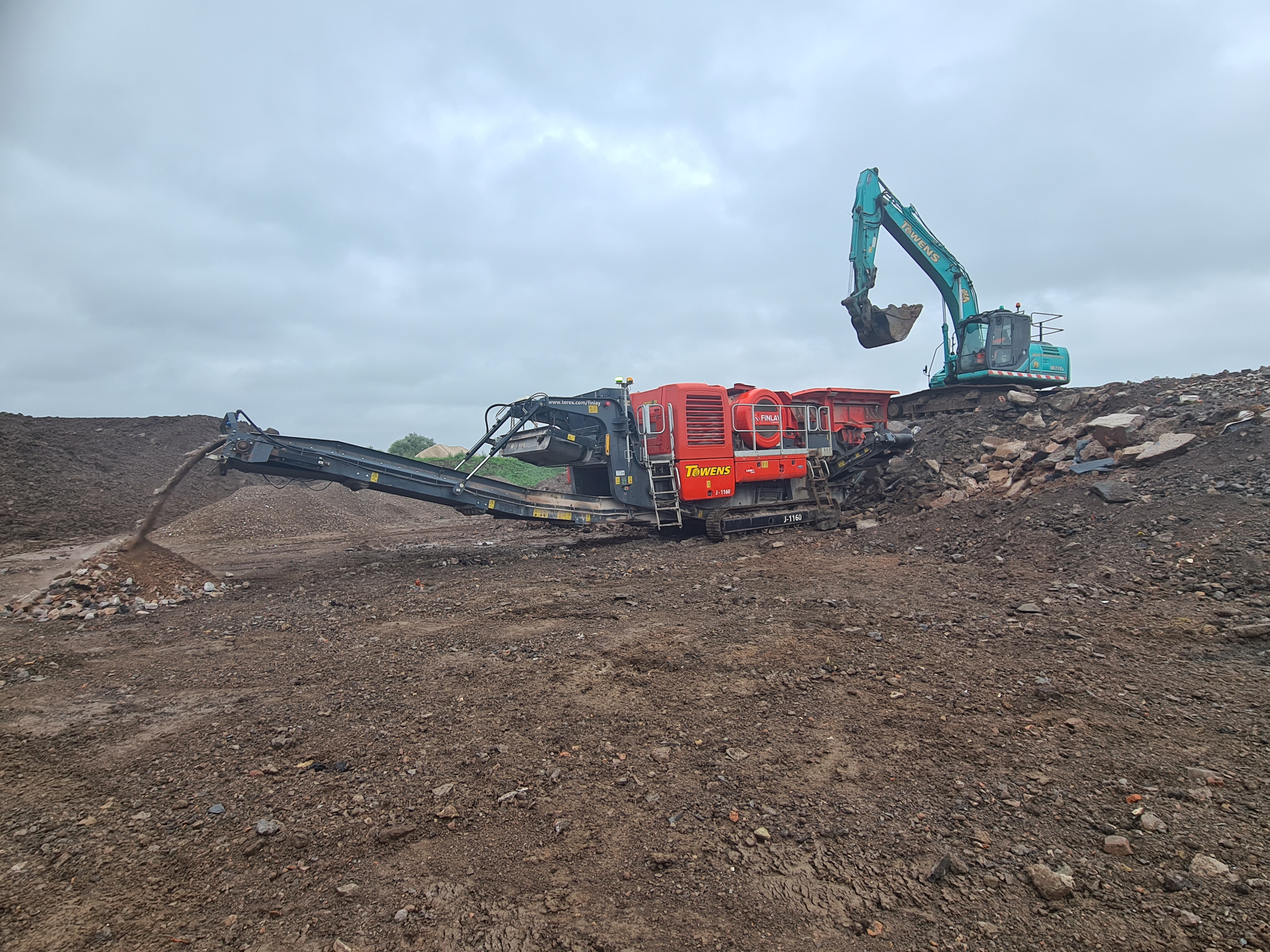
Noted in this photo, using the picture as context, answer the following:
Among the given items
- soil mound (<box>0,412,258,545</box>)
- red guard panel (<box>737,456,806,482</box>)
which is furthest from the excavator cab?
soil mound (<box>0,412,258,545</box>)

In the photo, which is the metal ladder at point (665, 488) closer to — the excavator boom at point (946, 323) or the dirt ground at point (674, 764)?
the dirt ground at point (674, 764)

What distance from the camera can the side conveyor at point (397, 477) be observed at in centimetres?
837

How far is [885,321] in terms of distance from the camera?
1372 cm

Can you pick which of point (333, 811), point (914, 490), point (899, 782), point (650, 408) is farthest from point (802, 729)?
point (914, 490)

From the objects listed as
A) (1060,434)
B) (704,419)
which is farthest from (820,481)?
(1060,434)

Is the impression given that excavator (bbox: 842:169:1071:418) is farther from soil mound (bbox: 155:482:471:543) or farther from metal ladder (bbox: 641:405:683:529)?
soil mound (bbox: 155:482:471:543)

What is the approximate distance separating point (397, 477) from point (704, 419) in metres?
5.15

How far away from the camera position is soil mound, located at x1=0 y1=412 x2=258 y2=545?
14734mm

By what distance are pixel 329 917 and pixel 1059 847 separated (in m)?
2.78

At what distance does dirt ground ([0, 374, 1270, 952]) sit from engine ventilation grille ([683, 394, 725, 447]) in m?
4.17

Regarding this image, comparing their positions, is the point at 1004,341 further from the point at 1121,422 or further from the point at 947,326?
the point at 1121,422

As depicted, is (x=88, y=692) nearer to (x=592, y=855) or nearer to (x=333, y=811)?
(x=333, y=811)

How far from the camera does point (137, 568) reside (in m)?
7.58

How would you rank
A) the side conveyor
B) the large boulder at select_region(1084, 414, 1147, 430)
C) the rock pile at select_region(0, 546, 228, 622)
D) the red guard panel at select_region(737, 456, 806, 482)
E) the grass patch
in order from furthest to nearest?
the grass patch
the red guard panel at select_region(737, 456, 806, 482)
the large boulder at select_region(1084, 414, 1147, 430)
the side conveyor
the rock pile at select_region(0, 546, 228, 622)
